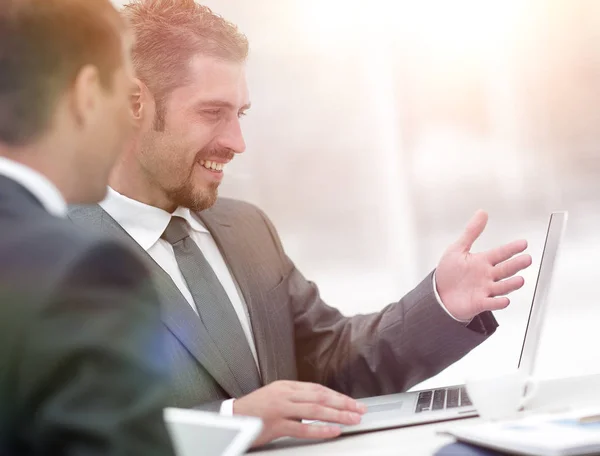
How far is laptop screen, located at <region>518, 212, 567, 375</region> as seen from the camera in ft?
4.95

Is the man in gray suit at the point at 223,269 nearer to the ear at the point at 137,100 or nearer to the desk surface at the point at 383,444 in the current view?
the ear at the point at 137,100

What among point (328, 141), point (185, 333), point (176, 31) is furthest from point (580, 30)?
point (185, 333)

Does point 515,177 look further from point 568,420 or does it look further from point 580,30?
point 568,420

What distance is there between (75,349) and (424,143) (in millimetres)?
1674

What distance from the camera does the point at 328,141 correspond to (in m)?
2.24

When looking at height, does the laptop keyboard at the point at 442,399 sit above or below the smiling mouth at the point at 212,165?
below

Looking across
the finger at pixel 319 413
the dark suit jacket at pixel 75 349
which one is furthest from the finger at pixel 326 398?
the dark suit jacket at pixel 75 349

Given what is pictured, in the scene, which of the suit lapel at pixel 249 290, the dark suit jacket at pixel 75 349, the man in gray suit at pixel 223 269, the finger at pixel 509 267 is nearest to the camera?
the dark suit jacket at pixel 75 349

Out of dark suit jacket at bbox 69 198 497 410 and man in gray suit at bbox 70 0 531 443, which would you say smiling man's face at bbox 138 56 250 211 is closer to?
man in gray suit at bbox 70 0 531 443

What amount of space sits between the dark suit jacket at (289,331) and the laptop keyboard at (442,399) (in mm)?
135

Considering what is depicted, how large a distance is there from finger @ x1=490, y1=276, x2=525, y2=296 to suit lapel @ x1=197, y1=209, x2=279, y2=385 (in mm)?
593

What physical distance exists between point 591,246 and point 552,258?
91 centimetres

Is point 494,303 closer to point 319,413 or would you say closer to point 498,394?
point 498,394

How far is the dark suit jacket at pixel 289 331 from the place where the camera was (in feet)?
6.24
